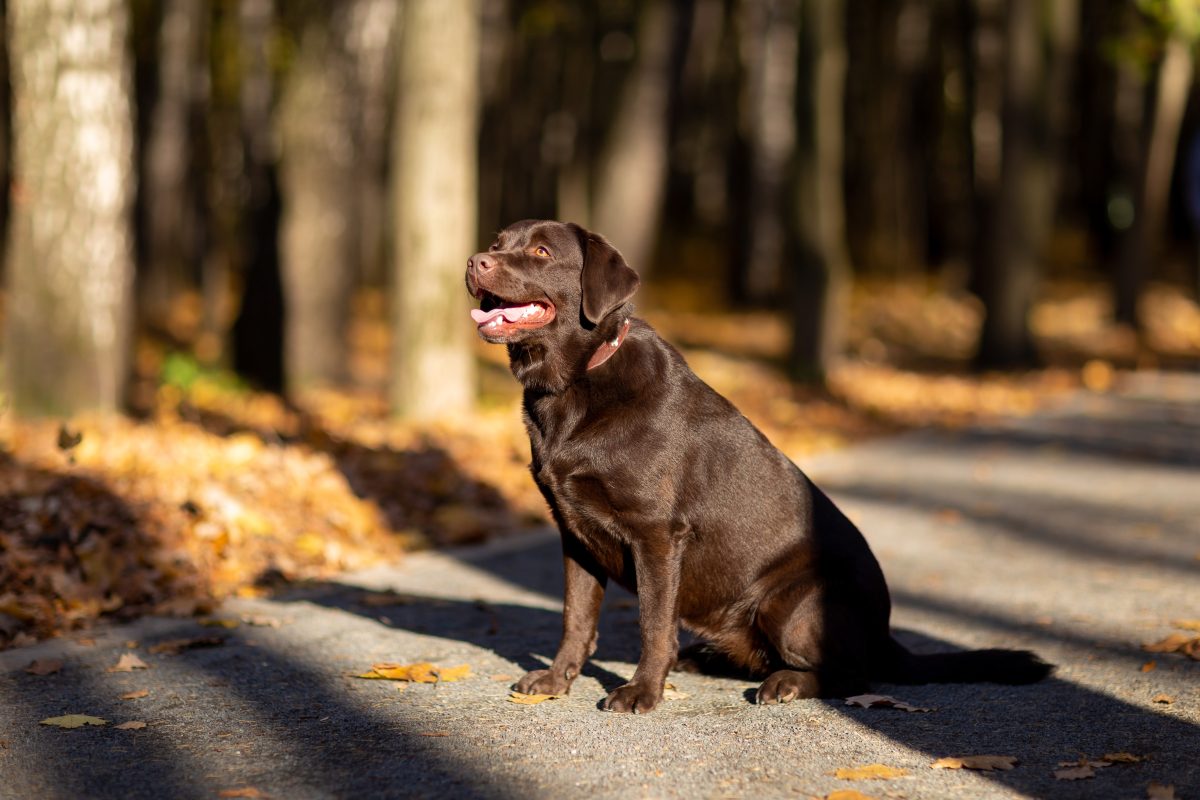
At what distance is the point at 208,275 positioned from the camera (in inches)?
816

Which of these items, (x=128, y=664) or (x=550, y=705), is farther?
(x=128, y=664)

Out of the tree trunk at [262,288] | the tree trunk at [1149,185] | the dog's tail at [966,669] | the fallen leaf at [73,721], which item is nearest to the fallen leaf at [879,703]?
the dog's tail at [966,669]

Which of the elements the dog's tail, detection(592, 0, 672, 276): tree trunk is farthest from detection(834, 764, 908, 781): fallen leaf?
detection(592, 0, 672, 276): tree trunk

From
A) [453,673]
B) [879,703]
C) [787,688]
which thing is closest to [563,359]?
[453,673]

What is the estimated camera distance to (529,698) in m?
5.04

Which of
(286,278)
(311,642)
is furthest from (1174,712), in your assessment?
(286,278)

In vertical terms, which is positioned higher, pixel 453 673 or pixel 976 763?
pixel 976 763

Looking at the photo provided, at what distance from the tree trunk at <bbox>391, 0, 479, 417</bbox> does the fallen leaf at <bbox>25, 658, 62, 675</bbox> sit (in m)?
6.17

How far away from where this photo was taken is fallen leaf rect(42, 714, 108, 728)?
15.0 feet

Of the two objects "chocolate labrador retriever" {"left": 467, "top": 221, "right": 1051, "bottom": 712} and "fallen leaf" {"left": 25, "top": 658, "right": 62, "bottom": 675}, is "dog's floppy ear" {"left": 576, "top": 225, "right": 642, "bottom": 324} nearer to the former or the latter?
"chocolate labrador retriever" {"left": 467, "top": 221, "right": 1051, "bottom": 712}

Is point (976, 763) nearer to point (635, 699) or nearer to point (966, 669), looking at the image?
point (966, 669)

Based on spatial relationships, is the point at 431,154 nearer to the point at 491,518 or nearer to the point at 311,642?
the point at 491,518

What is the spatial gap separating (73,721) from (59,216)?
5443 millimetres

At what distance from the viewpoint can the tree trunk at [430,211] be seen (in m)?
11.3
